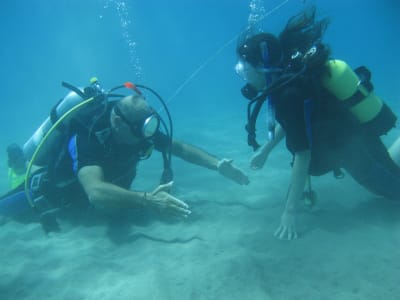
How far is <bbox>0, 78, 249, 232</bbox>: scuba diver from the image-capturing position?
3.80m

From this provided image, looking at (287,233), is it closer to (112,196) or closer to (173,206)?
(173,206)

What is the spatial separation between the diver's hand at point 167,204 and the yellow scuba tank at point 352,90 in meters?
2.17

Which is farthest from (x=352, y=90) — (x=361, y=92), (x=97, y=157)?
(x=97, y=157)

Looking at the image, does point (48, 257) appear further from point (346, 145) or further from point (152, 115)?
point (346, 145)

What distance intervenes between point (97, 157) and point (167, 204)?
1396 mm

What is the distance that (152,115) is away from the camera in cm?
409

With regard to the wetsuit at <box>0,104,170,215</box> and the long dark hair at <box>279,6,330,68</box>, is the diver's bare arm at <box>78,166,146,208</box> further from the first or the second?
the long dark hair at <box>279,6,330,68</box>

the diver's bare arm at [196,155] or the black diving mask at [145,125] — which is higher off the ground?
the black diving mask at [145,125]

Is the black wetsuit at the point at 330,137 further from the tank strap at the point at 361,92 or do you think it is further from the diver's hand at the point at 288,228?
the diver's hand at the point at 288,228

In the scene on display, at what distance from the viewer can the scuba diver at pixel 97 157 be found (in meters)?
3.80

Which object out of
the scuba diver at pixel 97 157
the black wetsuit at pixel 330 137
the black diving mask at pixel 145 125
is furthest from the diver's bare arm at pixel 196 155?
the black wetsuit at pixel 330 137

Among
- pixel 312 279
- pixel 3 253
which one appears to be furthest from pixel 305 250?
pixel 3 253

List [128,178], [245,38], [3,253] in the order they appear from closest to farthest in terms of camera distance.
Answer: [245,38] < [3,253] < [128,178]

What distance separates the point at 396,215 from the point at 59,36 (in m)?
80.3
